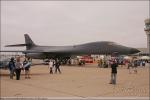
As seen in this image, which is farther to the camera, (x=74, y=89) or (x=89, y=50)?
(x=89, y=50)

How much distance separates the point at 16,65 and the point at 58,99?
8.27 meters

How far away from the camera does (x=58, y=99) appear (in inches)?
323

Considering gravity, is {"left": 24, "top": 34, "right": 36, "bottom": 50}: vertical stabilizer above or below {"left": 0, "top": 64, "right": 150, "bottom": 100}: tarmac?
above

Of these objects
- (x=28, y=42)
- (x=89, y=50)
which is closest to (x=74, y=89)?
(x=89, y=50)

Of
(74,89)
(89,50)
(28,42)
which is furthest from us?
(28,42)

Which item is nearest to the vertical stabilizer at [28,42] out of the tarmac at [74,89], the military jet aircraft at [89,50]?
the military jet aircraft at [89,50]

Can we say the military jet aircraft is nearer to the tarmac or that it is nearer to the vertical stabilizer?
the vertical stabilizer

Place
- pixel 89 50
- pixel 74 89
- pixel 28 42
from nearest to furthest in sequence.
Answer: pixel 74 89, pixel 89 50, pixel 28 42

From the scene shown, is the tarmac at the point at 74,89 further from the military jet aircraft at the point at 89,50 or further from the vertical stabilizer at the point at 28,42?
the vertical stabilizer at the point at 28,42

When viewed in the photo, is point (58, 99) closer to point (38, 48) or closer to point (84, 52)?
point (84, 52)

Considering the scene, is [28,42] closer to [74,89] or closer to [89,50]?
[89,50]

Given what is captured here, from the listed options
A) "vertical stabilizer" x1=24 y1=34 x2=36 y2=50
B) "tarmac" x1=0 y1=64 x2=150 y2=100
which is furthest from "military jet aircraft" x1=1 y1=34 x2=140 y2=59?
"tarmac" x1=0 y1=64 x2=150 y2=100

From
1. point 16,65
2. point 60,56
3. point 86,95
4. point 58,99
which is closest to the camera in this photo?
point 58,99

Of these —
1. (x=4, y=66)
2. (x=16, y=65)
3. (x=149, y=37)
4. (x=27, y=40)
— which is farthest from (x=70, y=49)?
(x=149, y=37)
